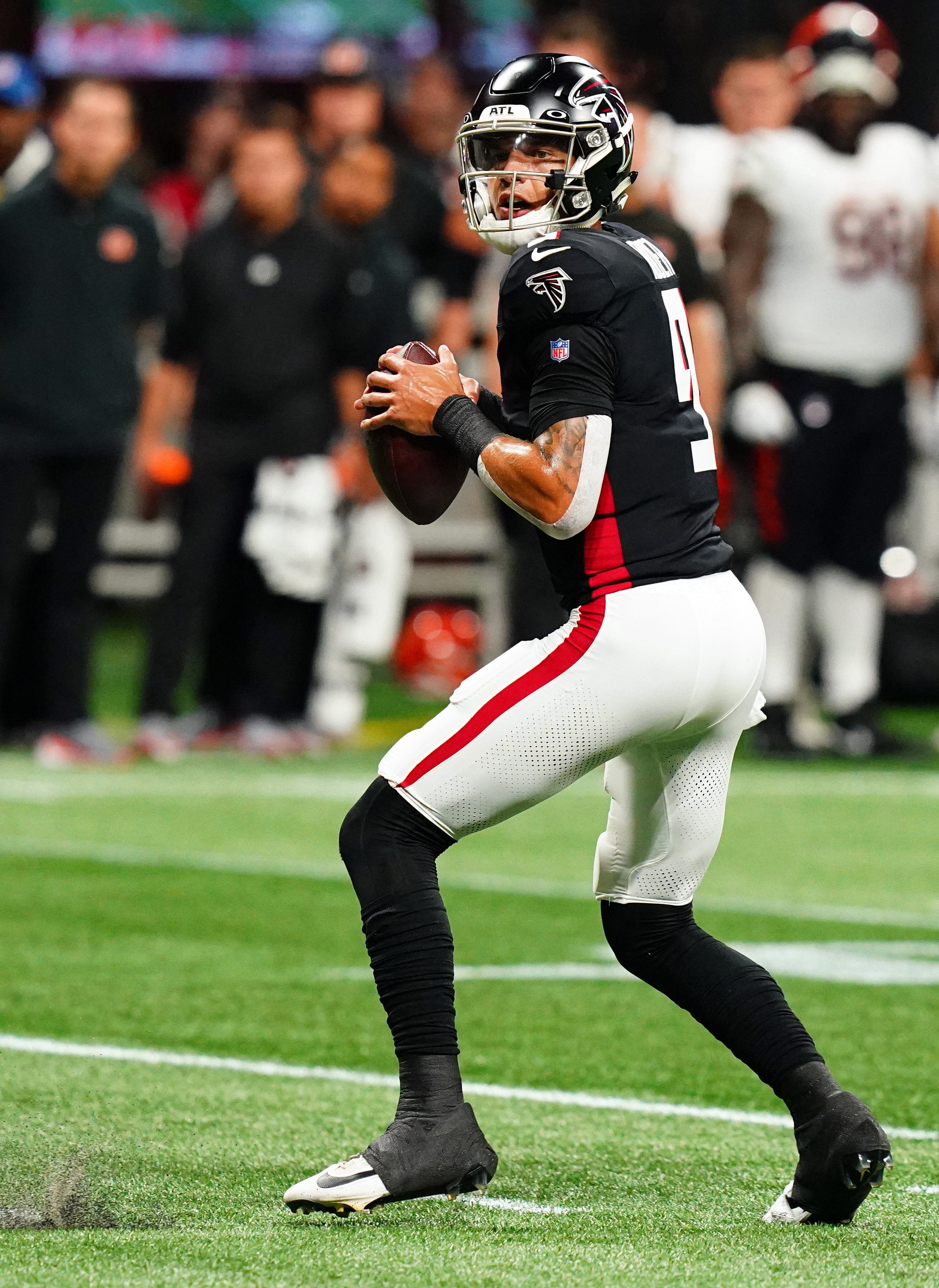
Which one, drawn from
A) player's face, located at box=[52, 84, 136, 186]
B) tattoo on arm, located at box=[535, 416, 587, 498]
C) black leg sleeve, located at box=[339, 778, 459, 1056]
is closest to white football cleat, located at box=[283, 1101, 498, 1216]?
black leg sleeve, located at box=[339, 778, 459, 1056]

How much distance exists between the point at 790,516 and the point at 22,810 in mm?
3838

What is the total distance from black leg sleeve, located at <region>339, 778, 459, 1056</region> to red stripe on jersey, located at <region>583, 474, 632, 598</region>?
20.0 inches

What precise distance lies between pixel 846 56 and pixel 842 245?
0.82m

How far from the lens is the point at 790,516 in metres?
11.6

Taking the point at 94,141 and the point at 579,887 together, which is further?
the point at 94,141

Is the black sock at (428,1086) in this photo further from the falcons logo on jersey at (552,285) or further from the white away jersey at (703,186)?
the white away jersey at (703,186)

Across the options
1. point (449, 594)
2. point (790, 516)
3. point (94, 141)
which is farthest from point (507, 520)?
point (449, 594)

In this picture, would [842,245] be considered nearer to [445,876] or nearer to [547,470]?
[445,876]

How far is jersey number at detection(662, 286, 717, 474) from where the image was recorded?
14.8 ft

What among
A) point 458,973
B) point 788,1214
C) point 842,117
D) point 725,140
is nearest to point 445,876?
point 458,973

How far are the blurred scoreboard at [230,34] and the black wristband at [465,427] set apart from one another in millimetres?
18795

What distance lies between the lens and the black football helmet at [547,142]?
462 centimetres

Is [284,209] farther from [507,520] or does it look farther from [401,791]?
[401,791]

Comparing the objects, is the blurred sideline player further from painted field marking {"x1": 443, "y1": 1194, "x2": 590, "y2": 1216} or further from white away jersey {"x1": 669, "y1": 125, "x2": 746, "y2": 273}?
painted field marking {"x1": 443, "y1": 1194, "x2": 590, "y2": 1216}
